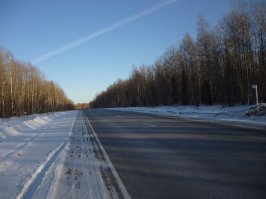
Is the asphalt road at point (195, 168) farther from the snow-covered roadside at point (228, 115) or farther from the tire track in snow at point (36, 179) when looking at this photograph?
the snow-covered roadside at point (228, 115)

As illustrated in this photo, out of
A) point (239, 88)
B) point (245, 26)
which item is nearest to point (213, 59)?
point (239, 88)

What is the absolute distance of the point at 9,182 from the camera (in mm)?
6879

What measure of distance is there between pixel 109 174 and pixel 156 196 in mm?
2139

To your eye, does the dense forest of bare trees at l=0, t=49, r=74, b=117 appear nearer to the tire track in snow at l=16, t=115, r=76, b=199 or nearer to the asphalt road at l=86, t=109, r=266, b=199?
the tire track in snow at l=16, t=115, r=76, b=199

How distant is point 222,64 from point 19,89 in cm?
4147

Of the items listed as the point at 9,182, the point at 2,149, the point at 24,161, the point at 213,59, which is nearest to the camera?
the point at 9,182

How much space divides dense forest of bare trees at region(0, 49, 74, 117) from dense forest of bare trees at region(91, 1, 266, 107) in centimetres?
3155

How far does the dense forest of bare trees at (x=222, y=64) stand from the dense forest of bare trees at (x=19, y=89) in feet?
104

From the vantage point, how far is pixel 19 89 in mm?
67438

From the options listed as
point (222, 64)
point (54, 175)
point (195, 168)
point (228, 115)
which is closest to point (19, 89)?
point (222, 64)

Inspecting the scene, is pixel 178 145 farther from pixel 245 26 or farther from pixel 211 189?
pixel 245 26

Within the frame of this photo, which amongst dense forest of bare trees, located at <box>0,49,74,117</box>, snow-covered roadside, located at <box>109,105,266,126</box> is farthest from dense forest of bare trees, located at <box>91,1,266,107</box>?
dense forest of bare trees, located at <box>0,49,74,117</box>

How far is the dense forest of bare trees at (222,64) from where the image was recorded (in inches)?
1670

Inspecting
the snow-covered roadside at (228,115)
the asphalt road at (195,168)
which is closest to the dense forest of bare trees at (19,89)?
the snow-covered roadside at (228,115)
